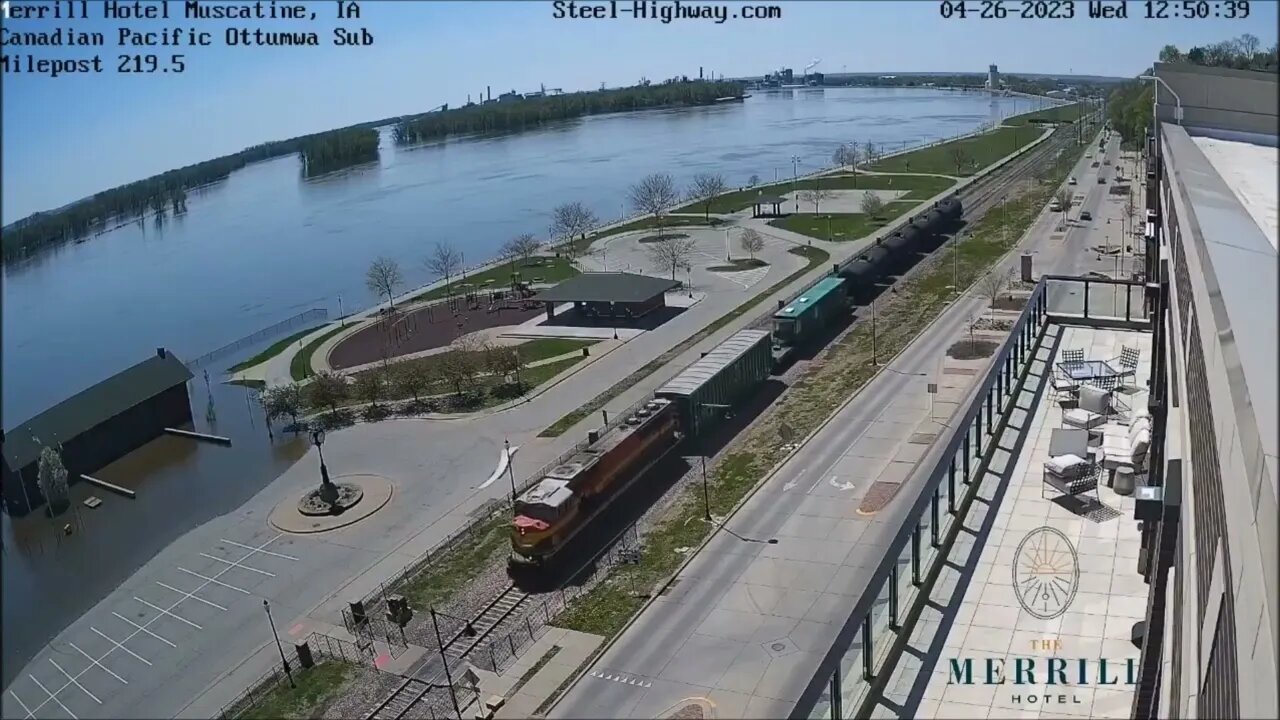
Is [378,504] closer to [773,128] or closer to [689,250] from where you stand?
[689,250]

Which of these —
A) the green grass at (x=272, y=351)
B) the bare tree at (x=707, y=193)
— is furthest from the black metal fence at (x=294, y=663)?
the bare tree at (x=707, y=193)

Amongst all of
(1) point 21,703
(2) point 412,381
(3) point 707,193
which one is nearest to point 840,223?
(3) point 707,193

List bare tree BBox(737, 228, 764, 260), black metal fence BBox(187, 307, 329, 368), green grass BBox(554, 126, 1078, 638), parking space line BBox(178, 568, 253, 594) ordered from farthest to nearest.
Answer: bare tree BBox(737, 228, 764, 260) < black metal fence BBox(187, 307, 329, 368) < parking space line BBox(178, 568, 253, 594) < green grass BBox(554, 126, 1078, 638)

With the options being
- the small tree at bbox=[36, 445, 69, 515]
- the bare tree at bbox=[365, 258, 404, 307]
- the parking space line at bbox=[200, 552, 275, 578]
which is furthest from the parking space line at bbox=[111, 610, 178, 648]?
the bare tree at bbox=[365, 258, 404, 307]

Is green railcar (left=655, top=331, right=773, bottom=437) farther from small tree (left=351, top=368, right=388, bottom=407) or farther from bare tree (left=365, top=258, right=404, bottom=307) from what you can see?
Answer: bare tree (left=365, top=258, right=404, bottom=307)

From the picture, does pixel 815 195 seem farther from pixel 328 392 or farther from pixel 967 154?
pixel 328 392

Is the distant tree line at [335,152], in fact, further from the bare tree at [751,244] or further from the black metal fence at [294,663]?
the black metal fence at [294,663]
